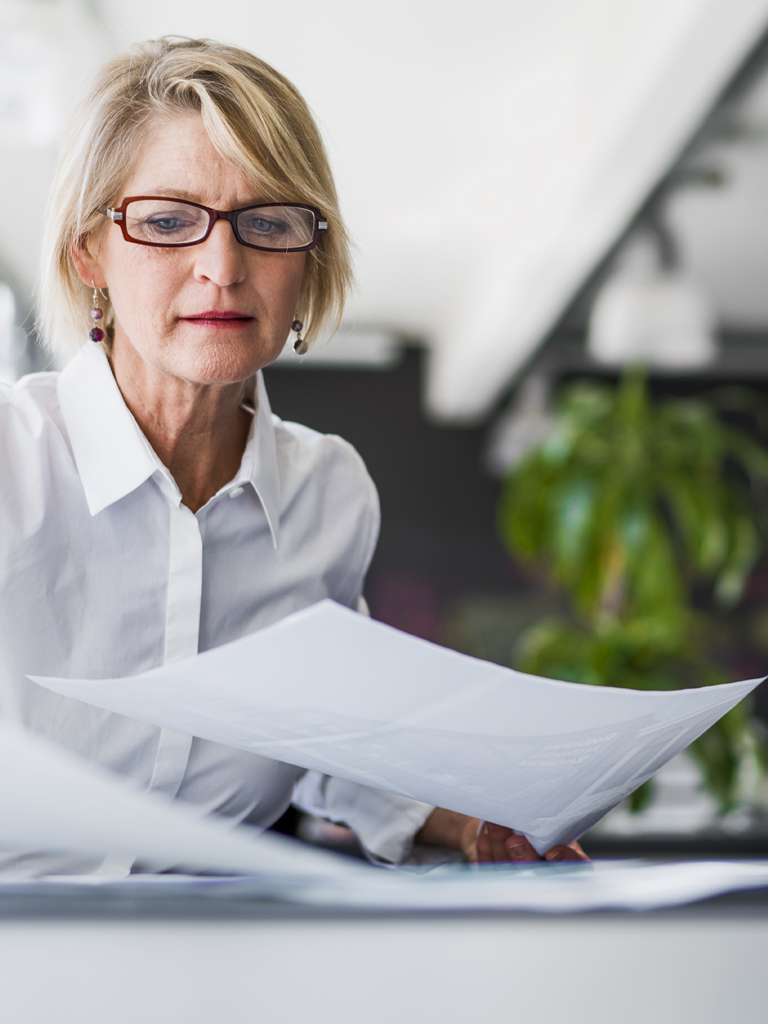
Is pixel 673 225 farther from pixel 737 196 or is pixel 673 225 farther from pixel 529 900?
pixel 529 900

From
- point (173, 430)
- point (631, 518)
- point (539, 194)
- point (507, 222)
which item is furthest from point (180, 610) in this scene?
point (507, 222)

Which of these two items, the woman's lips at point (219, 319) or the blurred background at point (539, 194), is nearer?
the woman's lips at point (219, 319)

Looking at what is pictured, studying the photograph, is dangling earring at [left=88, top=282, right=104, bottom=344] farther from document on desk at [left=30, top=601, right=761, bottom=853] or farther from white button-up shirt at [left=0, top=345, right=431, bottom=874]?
document on desk at [left=30, top=601, right=761, bottom=853]

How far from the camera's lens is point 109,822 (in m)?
0.38

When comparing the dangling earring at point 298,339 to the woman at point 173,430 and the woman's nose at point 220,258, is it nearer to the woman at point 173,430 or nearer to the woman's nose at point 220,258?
the woman at point 173,430

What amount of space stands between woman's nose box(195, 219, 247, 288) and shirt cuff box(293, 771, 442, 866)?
0.40 metres

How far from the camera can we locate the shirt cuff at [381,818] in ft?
2.49

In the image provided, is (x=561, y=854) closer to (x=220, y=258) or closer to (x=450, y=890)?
(x=450, y=890)

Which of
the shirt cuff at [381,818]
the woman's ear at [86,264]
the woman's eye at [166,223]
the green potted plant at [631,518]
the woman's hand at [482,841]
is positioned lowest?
the green potted plant at [631,518]

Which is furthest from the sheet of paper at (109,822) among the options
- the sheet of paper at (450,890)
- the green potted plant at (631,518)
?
the green potted plant at (631,518)

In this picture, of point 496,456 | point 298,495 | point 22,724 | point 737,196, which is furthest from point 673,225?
point 22,724

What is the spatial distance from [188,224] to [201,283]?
0.04 m

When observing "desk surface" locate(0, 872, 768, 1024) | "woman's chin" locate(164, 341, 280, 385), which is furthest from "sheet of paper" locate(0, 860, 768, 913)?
"woman's chin" locate(164, 341, 280, 385)

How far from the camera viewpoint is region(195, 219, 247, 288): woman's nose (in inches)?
24.5
